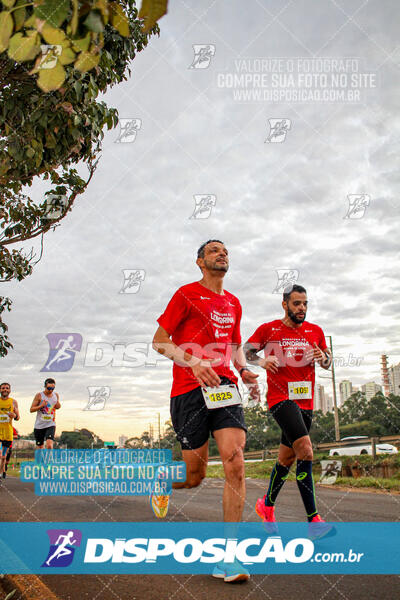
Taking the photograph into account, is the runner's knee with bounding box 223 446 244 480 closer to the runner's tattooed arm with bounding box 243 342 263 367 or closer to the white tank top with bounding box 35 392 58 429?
the runner's tattooed arm with bounding box 243 342 263 367

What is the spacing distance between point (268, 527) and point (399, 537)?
43.0 inches

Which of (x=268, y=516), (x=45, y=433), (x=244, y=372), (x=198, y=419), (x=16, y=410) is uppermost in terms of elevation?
(x=244, y=372)

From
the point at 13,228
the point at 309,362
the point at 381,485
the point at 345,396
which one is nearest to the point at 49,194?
the point at 13,228

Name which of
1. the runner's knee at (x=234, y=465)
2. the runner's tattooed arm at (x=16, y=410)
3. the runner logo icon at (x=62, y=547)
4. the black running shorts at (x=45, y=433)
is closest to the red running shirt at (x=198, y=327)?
the runner's knee at (x=234, y=465)

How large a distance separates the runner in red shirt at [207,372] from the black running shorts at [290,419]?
37cm

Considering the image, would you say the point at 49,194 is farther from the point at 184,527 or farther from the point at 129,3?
the point at 184,527

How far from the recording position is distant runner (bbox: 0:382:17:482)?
1091cm

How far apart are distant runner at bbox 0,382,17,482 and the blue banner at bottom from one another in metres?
7.07

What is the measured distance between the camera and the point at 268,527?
4574 millimetres

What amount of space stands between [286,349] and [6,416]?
7989 millimetres

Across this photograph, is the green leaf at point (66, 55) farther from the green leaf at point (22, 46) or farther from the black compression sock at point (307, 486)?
the black compression sock at point (307, 486)

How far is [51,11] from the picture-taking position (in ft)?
3.77

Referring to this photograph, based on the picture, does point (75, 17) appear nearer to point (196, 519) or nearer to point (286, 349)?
point (286, 349)

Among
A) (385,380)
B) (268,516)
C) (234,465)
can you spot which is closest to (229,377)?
(234,465)
